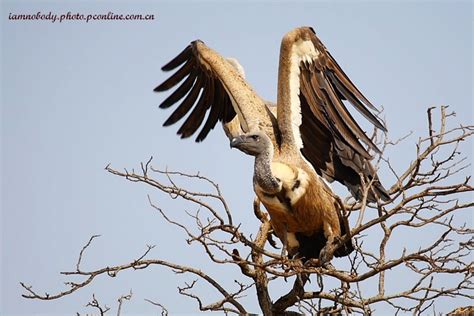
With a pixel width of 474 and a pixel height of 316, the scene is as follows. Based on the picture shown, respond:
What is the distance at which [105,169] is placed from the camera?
5164 mm

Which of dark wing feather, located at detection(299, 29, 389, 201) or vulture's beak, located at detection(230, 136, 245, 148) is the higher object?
dark wing feather, located at detection(299, 29, 389, 201)

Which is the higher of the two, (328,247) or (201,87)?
(201,87)

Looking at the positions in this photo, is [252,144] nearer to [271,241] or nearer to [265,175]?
[265,175]

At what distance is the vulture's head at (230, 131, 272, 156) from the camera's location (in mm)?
5473

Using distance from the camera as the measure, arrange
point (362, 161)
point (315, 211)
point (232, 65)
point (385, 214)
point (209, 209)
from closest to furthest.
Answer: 1. point (385, 214)
2. point (209, 209)
3. point (315, 211)
4. point (362, 161)
5. point (232, 65)

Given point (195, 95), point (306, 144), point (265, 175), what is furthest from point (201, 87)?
point (265, 175)

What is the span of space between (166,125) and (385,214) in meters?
3.03

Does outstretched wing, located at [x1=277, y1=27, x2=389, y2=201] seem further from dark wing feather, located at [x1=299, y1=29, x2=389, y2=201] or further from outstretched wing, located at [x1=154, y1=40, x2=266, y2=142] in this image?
outstretched wing, located at [x1=154, y1=40, x2=266, y2=142]

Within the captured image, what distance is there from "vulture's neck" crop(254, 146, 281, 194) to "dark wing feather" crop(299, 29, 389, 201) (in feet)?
2.41

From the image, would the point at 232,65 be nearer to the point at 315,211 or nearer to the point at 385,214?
the point at 315,211

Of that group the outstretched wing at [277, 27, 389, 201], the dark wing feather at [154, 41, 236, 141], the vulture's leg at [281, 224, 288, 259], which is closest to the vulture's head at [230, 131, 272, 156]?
the outstretched wing at [277, 27, 389, 201]

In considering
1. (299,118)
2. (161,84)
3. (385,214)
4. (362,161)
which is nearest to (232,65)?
(161,84)

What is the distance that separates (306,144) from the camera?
619cm

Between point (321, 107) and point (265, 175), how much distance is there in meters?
0.94
